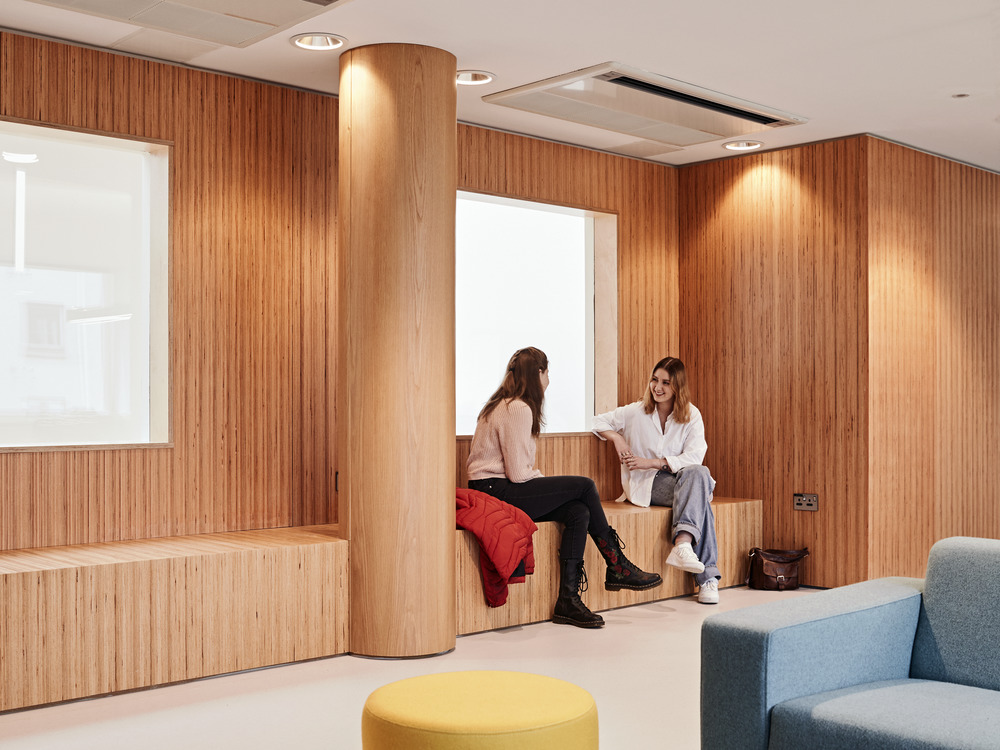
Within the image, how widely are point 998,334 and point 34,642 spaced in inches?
247

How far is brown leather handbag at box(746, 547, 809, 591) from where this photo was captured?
6215mm

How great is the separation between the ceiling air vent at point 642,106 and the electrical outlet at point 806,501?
218 centimetres

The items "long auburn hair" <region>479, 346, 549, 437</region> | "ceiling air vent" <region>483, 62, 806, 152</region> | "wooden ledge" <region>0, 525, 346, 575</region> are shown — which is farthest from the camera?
"long auburn hair" <region>479, 346, 549, 437</region>

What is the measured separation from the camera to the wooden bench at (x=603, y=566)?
500 cm

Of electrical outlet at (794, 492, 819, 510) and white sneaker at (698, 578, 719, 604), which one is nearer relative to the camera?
white sneaker at (698, 578, 719, 604)

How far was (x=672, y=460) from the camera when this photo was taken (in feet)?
20.2

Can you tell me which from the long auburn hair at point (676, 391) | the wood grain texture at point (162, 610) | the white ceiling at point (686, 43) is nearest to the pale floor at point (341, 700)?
the wood grain texture at point (162, 610)

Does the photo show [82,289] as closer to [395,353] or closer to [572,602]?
[395,353]

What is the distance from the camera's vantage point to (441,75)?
4.65 metres

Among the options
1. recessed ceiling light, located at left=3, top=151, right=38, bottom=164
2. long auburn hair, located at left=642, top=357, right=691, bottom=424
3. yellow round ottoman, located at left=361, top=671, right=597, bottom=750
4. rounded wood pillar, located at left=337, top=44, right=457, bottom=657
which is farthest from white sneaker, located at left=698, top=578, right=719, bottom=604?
recessed ceiling light, located at left=3, top=151, right=38, bottom=164

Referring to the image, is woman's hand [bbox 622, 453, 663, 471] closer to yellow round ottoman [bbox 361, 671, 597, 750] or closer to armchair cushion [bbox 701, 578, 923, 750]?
armchair cushion [bbox 701, 578, 923, 750]

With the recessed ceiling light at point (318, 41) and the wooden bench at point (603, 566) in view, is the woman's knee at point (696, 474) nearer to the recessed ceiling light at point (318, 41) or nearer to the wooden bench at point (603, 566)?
the wooden bench at point (603, 566)

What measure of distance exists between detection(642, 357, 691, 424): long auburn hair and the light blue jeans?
0.33m

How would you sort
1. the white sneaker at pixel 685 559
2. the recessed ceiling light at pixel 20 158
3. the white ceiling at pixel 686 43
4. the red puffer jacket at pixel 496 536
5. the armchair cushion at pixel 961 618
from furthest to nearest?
the white sneaker at pixel 685 559, the red puffer jacket at pixel 496 536, the recessed ceiling light at pixel 20 158, the white ceiling at pixel 686 43, the armchair cushion at pixel 961 618
